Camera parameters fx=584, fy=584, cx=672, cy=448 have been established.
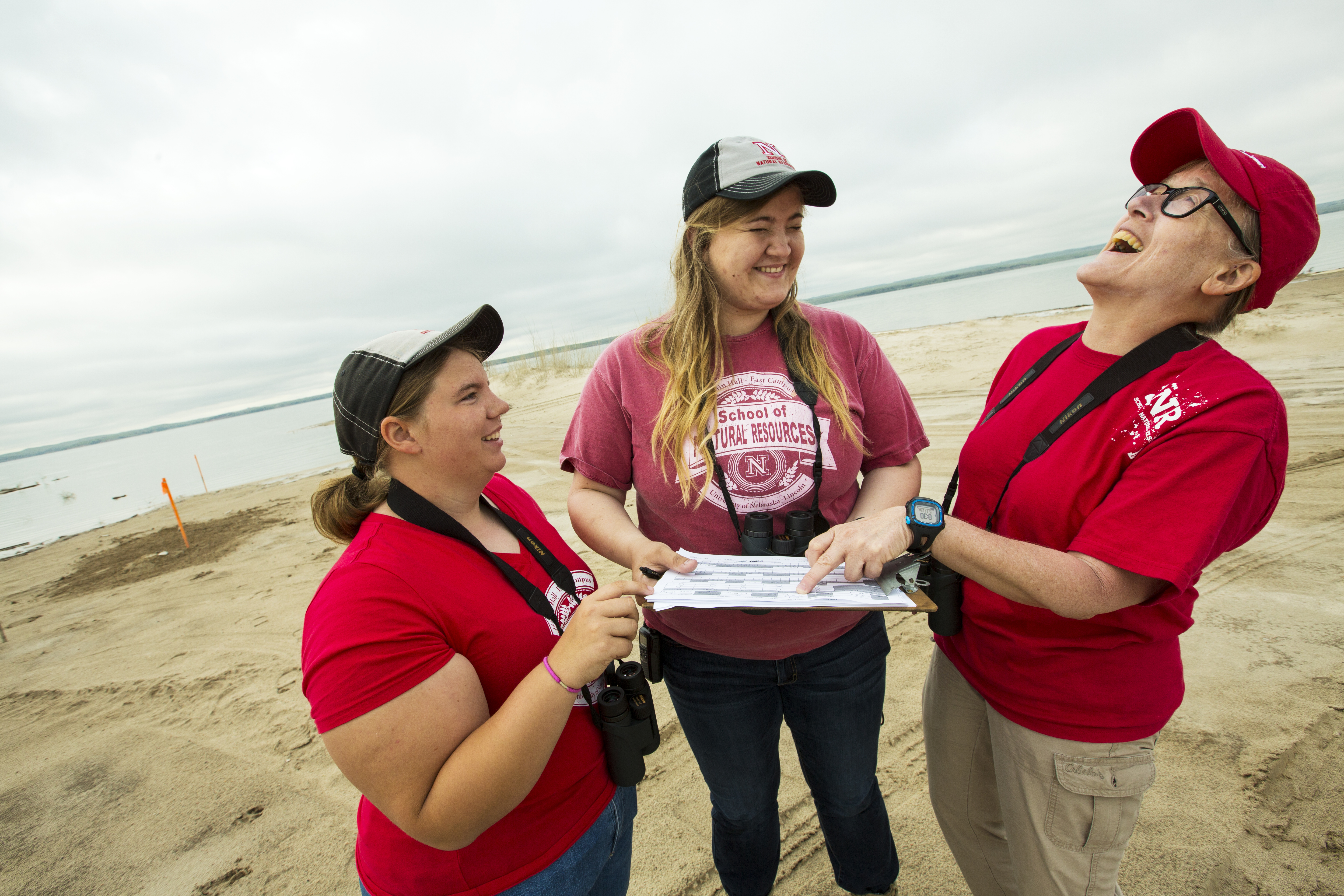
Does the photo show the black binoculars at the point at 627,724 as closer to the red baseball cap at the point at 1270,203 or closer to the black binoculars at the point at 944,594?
the black binoculars at the point at 944,594

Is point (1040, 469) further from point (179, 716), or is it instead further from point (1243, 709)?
point (179, 716)

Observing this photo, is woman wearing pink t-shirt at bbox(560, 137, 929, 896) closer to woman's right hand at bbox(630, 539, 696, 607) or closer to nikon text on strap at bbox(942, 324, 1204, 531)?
woman's right hand at bbox(630, 539, 696, 607)

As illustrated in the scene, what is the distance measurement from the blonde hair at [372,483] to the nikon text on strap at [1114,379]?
1.63m

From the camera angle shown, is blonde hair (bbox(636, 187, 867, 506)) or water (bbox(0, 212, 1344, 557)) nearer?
blonde hair (bbox(636, 187, 867, 506))

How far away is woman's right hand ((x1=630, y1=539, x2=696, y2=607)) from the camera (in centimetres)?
167

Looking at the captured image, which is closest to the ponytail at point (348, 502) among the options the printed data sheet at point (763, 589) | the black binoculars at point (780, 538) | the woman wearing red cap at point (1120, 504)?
the printed data sheet at point (763, 589)

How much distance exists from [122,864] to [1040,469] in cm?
452

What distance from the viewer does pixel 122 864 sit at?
9.71 ft

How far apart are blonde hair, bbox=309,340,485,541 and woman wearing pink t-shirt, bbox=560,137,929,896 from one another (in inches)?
21.2

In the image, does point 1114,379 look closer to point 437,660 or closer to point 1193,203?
point 1193,203

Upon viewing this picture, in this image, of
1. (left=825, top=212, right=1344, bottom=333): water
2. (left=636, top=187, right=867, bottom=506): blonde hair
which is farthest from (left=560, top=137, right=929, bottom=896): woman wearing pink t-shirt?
(left=825, top=212, right=1344, bottom=333): water

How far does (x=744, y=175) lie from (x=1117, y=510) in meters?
1.32

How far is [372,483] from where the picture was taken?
5.05 feet

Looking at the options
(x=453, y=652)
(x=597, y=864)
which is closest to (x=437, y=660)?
(x=453, y=652)
